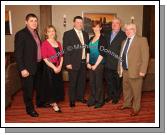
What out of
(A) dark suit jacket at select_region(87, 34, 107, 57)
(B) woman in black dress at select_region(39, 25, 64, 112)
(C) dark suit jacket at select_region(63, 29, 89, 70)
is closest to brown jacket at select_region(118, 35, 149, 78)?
(A) dark suit jacket at select_region(87, 34, 107, 57)

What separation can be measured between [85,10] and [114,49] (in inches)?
19.8

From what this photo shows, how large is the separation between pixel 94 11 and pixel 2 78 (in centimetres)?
117

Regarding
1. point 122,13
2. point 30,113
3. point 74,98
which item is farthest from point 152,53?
point 30,113

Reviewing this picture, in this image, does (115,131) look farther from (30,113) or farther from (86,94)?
(30,113)

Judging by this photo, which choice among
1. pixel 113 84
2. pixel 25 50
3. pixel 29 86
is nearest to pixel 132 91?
pixel 113 84

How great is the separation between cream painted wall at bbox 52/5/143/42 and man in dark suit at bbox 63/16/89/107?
62 millimetres

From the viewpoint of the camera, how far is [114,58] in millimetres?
3285

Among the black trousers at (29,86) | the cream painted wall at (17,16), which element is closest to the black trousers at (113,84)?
the black trousers at (29,86)

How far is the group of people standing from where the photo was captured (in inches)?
128

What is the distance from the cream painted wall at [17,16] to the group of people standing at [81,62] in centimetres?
5

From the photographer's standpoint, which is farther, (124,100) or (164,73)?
(124,100)

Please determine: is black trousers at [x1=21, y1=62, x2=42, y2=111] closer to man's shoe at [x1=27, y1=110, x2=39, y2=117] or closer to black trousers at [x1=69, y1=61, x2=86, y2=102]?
man's shoe at [x1=27, y1=110, x2=39, y2=117]

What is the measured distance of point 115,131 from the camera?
316 cm

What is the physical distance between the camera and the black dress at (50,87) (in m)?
3.37
